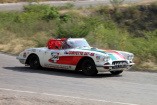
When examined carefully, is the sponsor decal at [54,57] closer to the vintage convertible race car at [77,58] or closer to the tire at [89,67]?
the vintage convertible race car at [77,58]

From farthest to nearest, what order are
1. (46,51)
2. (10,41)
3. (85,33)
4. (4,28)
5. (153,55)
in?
1. (4,28)
2. (10,41)
3. (85,33)
4. (153,55)
5. (46,51)

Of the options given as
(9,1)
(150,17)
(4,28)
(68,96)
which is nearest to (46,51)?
(68,96)

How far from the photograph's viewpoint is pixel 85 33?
70.9 ft

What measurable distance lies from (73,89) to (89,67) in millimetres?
2705

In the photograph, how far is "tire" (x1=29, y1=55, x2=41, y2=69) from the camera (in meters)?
13.5

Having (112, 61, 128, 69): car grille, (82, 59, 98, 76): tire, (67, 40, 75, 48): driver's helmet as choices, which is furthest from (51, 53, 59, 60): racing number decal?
(112, 61, 128, 69): car grille

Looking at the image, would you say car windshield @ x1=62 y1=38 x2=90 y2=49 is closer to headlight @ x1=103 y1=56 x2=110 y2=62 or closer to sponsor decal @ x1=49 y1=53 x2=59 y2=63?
sponsor decal @ x1=49 y1=53 x2=59 y2=63

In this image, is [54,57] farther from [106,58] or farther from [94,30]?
[94,30]

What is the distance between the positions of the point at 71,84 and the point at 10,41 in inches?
593

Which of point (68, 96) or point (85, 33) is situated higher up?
point (85, 33)

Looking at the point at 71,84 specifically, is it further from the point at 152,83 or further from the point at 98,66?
the point at 152,83

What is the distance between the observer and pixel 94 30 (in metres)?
23.4

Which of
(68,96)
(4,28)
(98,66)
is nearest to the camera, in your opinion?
(68,96)

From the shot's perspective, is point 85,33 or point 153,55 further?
point 85,33
